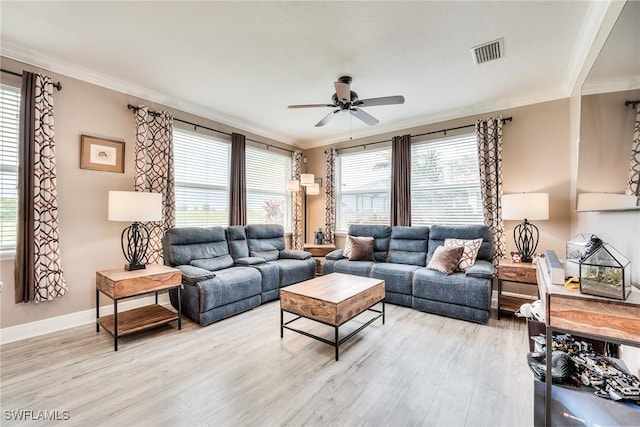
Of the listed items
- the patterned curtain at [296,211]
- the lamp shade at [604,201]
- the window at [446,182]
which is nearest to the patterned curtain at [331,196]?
the patterned curtain at [296,211]

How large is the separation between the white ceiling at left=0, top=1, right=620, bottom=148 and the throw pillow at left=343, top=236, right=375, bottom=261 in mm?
2089

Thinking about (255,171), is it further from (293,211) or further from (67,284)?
(67,284)

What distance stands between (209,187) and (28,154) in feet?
6.46

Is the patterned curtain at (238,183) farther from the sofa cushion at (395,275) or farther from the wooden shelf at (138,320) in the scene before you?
the sofa cushion at (395,275)

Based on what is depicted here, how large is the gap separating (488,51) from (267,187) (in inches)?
151

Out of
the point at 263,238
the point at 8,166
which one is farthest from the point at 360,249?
the point at 8,166

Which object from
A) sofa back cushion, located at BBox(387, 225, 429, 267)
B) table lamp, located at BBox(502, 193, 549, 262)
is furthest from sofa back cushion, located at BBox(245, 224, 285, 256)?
table lamp, located at BBox(502, 193, 549, 262)

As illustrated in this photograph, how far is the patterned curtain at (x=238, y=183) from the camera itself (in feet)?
14.6

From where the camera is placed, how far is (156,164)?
350cm

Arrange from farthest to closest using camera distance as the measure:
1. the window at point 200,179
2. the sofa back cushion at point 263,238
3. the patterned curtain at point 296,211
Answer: the patterned curtain at point 296,211
the sofa back cushion at point 263,238
the window at point 200,179

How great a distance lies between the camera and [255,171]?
4.96 m

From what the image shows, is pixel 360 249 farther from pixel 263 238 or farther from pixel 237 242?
pixel 237 242

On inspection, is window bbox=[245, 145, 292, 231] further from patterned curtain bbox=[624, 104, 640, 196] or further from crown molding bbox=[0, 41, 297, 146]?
patterned curtain bbox=[624, 104, 640, 196]

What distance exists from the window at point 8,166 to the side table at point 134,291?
0.85 m
